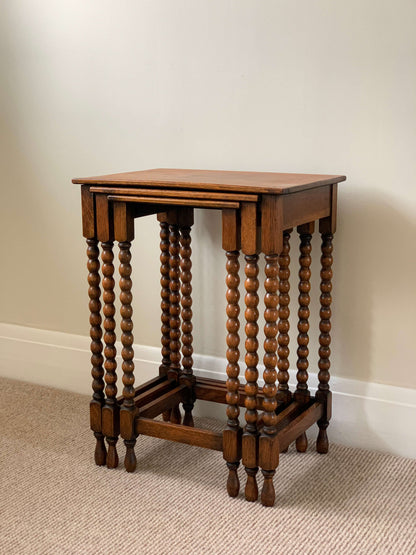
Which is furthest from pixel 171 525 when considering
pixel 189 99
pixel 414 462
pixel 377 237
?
pixel 189 99

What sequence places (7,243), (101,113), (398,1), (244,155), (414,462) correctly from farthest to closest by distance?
(7,243) → (101,113) → (244,155) → (414,462) → (398,1)

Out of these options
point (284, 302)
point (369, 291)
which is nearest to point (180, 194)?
point (284, 302)

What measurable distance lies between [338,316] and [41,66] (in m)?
1.33

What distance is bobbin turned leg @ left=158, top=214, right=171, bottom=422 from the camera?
232 cm

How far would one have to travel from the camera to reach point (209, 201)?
187 cm

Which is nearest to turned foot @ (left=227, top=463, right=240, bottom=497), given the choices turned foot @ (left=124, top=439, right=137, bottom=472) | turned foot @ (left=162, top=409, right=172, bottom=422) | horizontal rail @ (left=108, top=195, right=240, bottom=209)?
turned foot @ (left=124, top=439, right=137, bottom=472)

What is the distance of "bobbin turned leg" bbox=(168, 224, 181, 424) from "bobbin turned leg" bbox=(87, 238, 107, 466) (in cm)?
28

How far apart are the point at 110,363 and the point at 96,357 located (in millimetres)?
64

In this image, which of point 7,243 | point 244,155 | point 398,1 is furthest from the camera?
point 7,243

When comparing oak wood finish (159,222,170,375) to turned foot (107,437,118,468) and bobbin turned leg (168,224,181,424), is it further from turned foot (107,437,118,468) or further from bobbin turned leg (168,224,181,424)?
turned foot (107,437,118,468)

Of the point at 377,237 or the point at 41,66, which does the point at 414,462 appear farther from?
the point at 41,66

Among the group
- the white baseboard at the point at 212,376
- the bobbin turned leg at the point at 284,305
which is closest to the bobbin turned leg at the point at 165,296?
the white baseboard at the point at 212,376

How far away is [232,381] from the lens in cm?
194

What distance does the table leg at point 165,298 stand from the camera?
2318 mm
